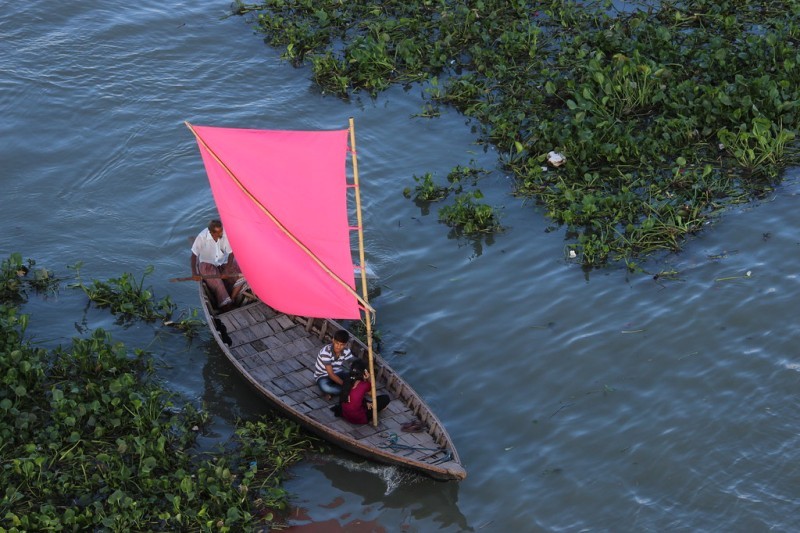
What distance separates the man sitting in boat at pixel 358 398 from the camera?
1034cm

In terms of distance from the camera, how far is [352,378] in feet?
34.1

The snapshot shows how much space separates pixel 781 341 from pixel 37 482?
8.13 meters

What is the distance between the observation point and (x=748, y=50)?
613 inches

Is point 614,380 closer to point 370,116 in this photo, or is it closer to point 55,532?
point 55,532

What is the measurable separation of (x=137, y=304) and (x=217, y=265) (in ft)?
3.71

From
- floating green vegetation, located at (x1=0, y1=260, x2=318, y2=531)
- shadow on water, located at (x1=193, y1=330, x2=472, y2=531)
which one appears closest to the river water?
shadow on water, located at (x1=193, y1=330, x2=472, y2=531)

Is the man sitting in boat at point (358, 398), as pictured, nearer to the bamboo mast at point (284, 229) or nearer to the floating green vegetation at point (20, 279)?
the bamboo mast at point (284, 229)

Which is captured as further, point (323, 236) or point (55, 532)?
point (323, 236)

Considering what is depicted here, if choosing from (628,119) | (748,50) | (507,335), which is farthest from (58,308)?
(748,50)

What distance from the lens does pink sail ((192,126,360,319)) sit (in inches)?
397

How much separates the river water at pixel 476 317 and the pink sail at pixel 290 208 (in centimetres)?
164

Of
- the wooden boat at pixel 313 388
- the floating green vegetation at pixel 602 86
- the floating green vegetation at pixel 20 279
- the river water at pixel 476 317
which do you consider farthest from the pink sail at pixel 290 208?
the floating green vegetation at pixel 602 86

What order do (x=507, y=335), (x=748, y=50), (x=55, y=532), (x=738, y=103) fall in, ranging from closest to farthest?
(x=55, y=532), (x=507, y=335), (x=738, y=103), (x=748, y=50)

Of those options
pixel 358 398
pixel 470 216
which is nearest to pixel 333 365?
pixel 358 398
